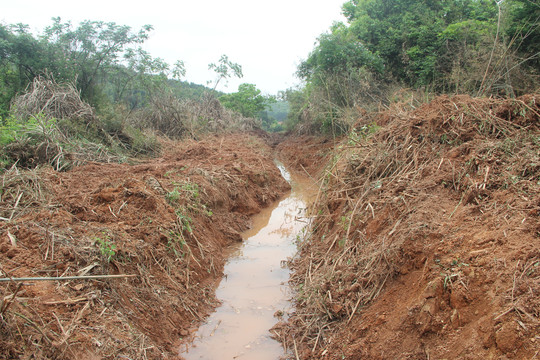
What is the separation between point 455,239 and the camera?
3.42 meters

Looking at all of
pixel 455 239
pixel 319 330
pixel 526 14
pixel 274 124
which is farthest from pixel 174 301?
pixel 274 124

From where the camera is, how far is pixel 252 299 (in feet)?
16.9

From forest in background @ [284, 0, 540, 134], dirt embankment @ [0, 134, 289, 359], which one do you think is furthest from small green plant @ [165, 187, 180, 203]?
forest in background @ [284, 0, 540, 134]

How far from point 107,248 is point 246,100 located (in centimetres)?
2929

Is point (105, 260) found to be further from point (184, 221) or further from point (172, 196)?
point (172, 196)

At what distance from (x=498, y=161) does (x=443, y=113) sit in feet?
5.11

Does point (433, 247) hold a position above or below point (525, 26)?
below

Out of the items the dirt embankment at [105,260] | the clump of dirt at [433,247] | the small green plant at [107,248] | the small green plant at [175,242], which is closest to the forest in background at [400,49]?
the clump of dirt at [433,247]

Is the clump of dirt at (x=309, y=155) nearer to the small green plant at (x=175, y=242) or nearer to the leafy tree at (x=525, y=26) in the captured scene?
the leafy tree at (x=525, y=26)

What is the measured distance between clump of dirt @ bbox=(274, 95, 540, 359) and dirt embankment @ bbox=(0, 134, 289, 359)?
4.69ft

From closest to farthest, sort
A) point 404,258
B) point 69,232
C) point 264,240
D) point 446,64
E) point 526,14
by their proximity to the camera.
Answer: point 404,258 → point 69,232 → point 264,240 → point 526,14 → point 446,64

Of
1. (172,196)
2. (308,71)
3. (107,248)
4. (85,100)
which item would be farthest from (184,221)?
(308,71)

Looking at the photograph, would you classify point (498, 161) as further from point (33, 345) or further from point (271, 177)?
point (271, 177)

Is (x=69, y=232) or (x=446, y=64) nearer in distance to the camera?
(x=69, y=232)
